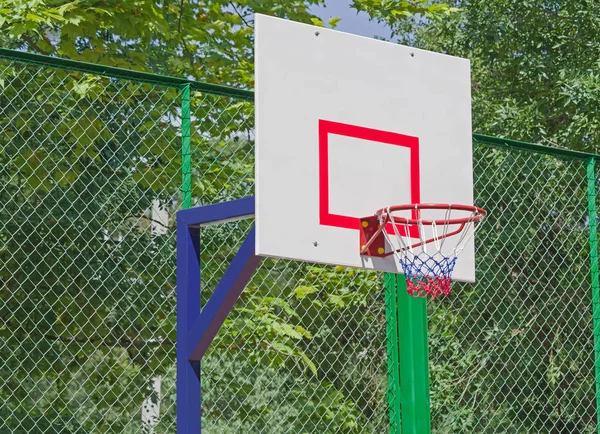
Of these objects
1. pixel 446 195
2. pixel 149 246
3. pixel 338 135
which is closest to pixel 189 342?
pixel 338 135

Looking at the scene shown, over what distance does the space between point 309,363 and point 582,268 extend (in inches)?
88.9

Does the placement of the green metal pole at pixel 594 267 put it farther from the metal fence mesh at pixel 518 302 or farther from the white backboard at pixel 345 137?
the white backboard at pixel 345 137

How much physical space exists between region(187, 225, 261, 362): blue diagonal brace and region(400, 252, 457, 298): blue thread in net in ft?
1.79

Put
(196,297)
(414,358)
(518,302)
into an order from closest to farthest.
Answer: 1. (196,297)
2. (414,358)
3. (518,302)

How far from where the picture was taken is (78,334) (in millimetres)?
5398

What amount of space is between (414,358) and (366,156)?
3.03ft

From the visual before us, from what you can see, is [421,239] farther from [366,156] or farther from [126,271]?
[126,271]

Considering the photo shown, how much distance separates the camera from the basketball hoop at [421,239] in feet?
11.4

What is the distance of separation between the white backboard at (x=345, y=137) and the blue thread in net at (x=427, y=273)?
5 cm

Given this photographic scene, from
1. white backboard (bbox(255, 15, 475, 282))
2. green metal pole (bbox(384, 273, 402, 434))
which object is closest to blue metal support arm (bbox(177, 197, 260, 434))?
white backboard (bbox(255, 15, 475, 282))

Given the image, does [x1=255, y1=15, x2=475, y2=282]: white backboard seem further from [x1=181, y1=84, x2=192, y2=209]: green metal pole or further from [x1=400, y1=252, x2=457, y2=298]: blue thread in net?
[x1=181, y1=84, x2=192, y2=209]: green metal pole

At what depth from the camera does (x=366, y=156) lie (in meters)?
3.61

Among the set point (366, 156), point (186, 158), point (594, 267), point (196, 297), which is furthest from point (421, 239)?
point (594, 267)

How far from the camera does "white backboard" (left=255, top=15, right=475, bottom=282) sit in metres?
3.36
